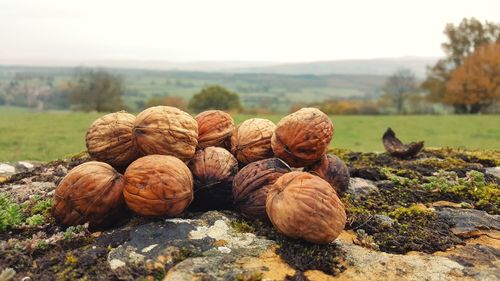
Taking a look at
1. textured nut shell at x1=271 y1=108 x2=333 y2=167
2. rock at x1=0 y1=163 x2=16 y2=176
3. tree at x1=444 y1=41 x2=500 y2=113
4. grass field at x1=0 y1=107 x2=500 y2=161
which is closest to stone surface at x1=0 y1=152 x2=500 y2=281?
textured nut shell at x1=271 y1=108 x2=333 y2=167

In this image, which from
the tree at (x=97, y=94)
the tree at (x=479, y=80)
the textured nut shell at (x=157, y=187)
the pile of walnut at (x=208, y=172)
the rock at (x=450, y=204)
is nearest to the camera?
the pile of walnut at (x=208, y=172)

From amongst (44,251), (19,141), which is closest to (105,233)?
(44,251)

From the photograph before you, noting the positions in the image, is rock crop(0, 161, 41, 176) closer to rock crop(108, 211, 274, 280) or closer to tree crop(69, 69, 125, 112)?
rock crop(108, 211, 274, 280)

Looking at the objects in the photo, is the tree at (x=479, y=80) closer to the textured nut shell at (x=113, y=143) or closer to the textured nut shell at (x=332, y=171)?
the textured nut shell at (x=332, y=171)

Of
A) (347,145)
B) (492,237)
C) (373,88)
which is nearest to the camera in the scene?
(492,237)

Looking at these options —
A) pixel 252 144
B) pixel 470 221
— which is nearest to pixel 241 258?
pixel 252 144

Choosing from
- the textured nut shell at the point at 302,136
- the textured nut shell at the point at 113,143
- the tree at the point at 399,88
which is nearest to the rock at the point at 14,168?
the textured nut shell at the point at 113,143

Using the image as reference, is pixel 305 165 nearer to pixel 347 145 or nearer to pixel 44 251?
pixel 44 251
